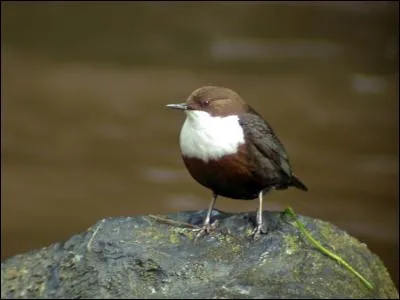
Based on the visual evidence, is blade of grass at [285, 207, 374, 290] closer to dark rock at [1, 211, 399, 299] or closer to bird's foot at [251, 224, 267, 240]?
dark rock at [1, 211, 399, 299]

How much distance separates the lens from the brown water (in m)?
→ 7.67

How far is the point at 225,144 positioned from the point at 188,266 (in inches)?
19.9

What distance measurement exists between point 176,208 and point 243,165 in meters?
4.34

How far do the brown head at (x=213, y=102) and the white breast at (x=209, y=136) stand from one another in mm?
22

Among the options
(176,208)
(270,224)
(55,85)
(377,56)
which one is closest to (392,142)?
(377,56)

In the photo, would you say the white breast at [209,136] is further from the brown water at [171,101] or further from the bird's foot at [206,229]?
the brown water at [171,101]

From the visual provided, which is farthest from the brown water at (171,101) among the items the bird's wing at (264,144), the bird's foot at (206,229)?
the bird's foot at (206,229)

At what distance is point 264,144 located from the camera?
337cm

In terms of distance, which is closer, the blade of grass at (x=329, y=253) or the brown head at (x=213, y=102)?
the blade of grass at (x=329, y=253)

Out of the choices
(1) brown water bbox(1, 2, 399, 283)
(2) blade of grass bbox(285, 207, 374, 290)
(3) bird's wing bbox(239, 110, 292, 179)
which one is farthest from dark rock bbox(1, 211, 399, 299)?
(1) brown water bbox(1, 2, 399, 283)

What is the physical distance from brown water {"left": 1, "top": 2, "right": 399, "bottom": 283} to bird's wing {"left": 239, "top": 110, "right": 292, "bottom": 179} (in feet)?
13.2

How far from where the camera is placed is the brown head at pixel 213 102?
3.26m

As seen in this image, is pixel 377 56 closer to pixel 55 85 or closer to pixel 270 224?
pixel 55 85

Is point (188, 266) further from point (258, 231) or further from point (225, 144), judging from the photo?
point (225, 144)
